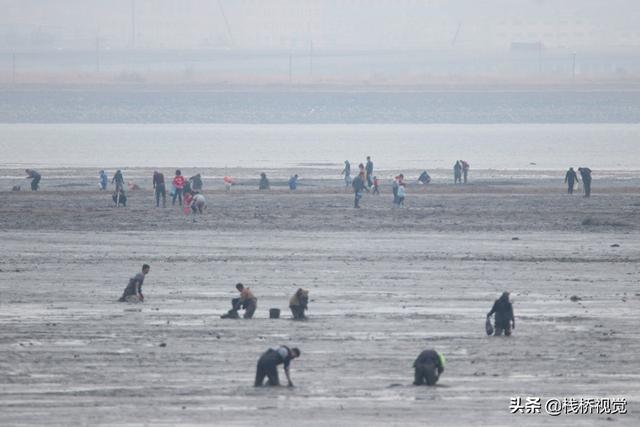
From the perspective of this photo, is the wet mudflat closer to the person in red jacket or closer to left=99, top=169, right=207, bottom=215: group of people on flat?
left=99, top=169, right=207, bottom=215: group of people on flat

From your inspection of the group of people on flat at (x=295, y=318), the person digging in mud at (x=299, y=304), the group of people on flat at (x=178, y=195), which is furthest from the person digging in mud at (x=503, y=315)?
the group of people on flat at (x=178, y=195)

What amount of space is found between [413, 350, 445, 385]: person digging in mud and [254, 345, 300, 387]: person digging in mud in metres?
1.65

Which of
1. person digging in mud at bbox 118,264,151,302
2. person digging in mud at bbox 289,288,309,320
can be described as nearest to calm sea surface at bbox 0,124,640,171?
person digging in mud at bbox 118,264,151,302

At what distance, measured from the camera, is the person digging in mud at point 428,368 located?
20328 mm

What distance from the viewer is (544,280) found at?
3219 cm

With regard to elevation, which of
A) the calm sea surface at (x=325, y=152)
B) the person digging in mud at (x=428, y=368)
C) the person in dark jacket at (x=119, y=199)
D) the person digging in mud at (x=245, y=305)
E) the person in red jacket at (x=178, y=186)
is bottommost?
the person digging in mud at (x=428, y=368)

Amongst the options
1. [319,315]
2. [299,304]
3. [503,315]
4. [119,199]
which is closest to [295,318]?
[299,304]

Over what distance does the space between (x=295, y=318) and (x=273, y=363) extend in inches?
234

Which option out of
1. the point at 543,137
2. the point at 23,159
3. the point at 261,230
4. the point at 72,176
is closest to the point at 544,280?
the point at 261,230

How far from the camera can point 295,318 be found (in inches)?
1033

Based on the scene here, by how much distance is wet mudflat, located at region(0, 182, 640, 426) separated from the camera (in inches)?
770

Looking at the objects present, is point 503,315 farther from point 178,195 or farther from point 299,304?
point 178,195

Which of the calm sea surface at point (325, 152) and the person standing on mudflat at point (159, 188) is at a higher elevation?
the calm sea surface at point (325, 152)

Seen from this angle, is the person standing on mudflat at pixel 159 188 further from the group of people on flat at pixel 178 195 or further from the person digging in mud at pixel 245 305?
the person digging in mud at pixel 245 305
